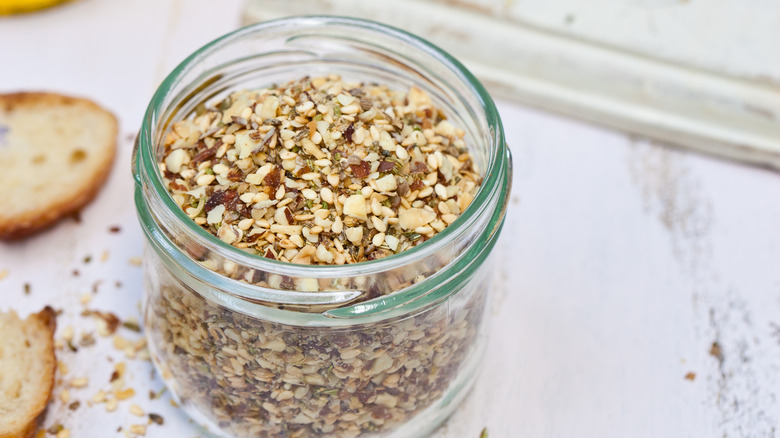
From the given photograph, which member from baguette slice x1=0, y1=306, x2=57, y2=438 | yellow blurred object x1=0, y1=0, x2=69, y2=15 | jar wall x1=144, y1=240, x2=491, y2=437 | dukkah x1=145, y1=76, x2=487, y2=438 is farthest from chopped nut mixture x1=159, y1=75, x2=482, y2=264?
yellow blurred object x1=0, y1=0, x2=69, y2=15

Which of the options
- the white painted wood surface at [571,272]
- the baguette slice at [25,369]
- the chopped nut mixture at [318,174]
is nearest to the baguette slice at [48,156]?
the white painted wood surface at [571,272]

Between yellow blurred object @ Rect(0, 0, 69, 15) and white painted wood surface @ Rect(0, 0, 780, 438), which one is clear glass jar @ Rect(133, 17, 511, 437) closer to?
white painted wood surface @ Rect(0, 0, 780, 438)

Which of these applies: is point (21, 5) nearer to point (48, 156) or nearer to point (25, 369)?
point (48, 156)

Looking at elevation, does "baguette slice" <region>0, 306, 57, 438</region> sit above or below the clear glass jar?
below

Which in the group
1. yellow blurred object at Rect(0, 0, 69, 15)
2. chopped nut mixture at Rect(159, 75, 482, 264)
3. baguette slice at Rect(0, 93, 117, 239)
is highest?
chopped nut mixture at Rect(159, 75, 482, 264)

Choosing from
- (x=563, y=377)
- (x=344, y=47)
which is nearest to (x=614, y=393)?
(x=563, y=377)

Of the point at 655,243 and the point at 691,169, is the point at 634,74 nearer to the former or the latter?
the point at 691,169

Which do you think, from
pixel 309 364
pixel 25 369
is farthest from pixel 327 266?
pixel 25 369
